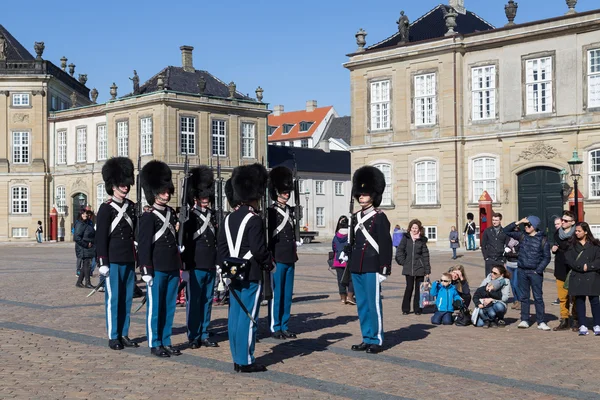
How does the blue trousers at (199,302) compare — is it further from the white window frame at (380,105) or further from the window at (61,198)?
the window at (61,198)

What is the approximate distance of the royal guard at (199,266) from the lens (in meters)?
10.4

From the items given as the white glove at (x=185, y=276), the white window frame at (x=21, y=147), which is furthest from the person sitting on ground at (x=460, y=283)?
the white window frame at (x=21, y=147)

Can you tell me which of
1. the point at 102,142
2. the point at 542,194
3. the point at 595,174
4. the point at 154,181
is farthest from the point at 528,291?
the point at 102,142

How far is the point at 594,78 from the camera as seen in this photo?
33.1m

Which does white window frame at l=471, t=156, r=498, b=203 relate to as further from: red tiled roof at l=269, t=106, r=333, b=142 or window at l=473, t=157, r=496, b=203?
red tiled roof at l=269, t=106, r=333, b=142

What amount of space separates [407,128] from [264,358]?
29200 millimetres

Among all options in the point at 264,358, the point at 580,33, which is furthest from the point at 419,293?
the point at 580,33

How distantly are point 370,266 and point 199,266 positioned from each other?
2.00m

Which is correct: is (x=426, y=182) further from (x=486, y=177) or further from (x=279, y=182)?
(x=279, y=182)

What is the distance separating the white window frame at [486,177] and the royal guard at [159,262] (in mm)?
27417

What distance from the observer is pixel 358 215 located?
1041 centimetres

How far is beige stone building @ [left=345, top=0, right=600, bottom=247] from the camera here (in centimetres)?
3341

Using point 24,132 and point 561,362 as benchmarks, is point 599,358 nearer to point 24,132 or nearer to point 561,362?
point 561,362

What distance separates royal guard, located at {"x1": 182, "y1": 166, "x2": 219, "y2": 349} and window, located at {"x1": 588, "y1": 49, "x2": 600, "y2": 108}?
2553 centimetres
